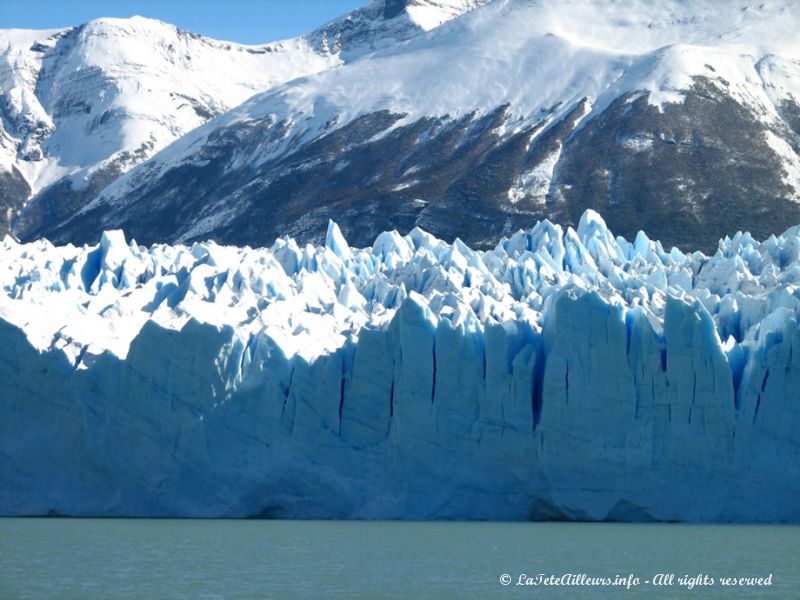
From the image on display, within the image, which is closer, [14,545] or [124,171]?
[14,545]

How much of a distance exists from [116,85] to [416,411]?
125563 millimetres

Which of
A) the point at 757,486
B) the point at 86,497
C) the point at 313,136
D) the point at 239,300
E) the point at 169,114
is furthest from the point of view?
the point at 169,114

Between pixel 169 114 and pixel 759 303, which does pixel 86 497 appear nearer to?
pixel 759 303

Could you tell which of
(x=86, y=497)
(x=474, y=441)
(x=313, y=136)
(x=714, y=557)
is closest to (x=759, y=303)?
(x=474, y=441)

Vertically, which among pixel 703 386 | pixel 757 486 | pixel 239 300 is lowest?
pixel 757 486

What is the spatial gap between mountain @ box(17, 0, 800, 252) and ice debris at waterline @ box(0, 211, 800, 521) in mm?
46338

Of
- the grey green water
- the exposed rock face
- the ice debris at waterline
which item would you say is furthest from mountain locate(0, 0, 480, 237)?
the grey green water

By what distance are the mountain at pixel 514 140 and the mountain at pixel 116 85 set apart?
1178cm

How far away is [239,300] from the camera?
34.4 meters

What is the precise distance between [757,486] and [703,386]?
2194 mm

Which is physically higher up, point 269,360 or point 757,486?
point 269,360

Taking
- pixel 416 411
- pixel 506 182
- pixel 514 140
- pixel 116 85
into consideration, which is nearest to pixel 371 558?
pixel 416 411

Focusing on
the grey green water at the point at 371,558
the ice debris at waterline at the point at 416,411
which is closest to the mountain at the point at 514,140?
the ice debris at waterline at the point at 416,411

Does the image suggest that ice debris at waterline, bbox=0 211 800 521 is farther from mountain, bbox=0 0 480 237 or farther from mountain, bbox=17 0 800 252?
mountain, bbox=0 0 480 237
